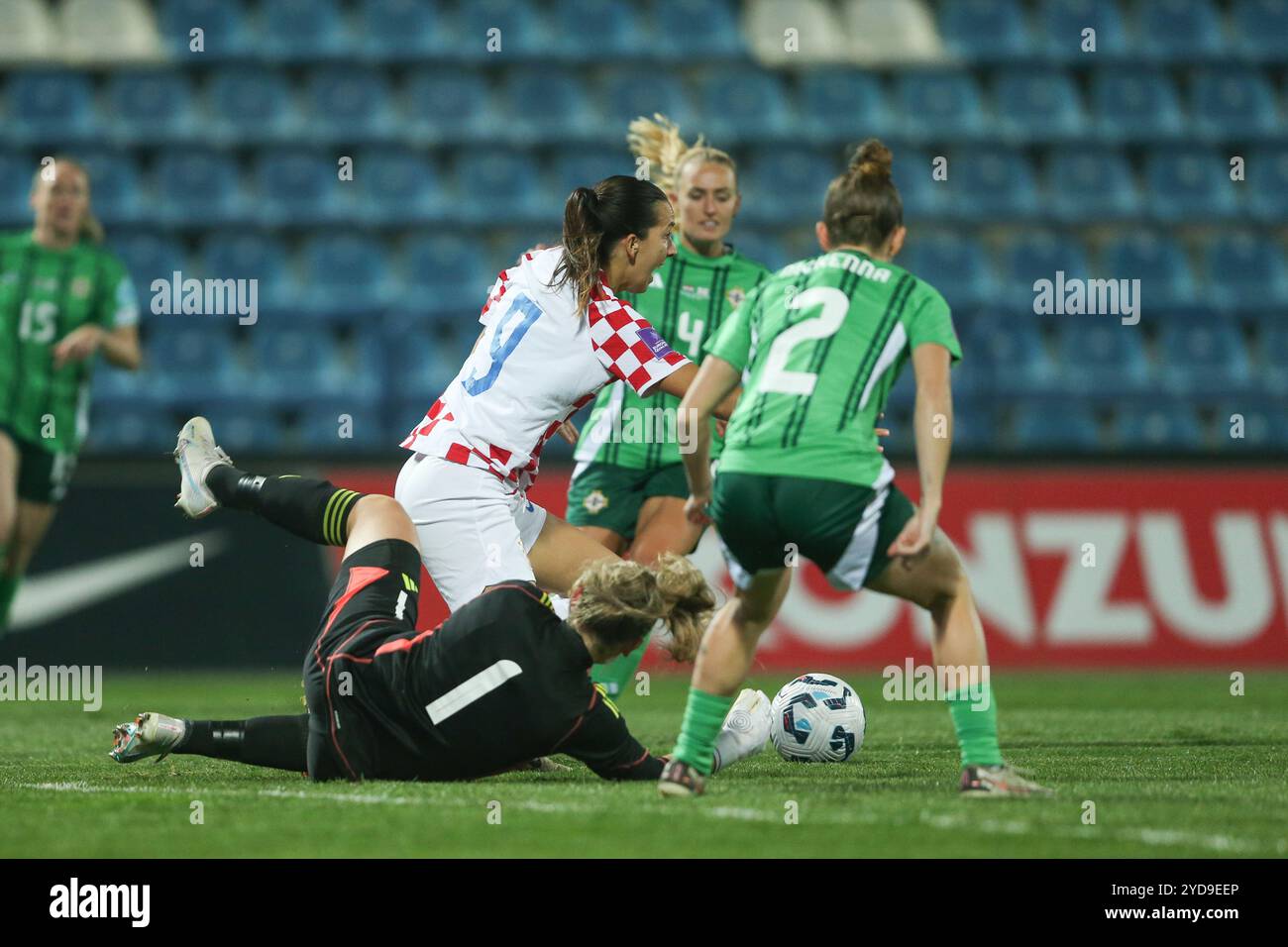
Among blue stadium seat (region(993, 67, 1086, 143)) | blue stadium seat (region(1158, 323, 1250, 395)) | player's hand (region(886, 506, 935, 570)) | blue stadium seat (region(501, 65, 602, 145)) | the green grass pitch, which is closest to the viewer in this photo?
the green grass pitch

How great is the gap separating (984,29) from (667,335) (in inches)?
356

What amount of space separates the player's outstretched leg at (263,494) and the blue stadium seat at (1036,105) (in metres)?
9.67

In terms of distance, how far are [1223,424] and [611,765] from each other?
8.24 m

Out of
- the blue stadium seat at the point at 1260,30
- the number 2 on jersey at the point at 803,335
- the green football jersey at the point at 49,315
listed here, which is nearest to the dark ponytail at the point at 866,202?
the number 2 on jersey at the point at 803,335

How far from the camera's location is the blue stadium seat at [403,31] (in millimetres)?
14422

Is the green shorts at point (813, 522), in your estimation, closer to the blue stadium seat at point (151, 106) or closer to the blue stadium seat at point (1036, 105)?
the blue stadium seat at point (151, 106)

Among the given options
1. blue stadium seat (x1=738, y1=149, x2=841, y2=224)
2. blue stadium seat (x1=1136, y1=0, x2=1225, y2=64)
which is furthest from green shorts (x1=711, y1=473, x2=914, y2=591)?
blue stadium seat (x1=1136, y1=0, x2=1225, y2=64)

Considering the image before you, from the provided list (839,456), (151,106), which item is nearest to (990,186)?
(151,106)

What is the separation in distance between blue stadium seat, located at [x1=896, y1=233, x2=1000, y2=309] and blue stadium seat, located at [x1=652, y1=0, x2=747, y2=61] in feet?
8.58

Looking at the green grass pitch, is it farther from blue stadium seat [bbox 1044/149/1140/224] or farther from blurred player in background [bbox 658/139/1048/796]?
blue stadium seat [bbox 1044/149/1140/224]

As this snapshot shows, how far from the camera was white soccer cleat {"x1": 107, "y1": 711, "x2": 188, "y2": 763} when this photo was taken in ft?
18.2

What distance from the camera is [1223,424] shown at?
12250 mm

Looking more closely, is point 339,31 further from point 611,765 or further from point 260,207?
point 611,765

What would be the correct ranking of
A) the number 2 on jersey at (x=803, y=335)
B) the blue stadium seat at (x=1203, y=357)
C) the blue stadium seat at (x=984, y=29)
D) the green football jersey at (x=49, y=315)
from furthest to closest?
the blue stadium seat at (x=984, y=29) < the blue stadium seat at (x=1203, y=357) < the green football jersey at (x=49, y=315) < the number 2 on jersey at (x=803, y=335)
